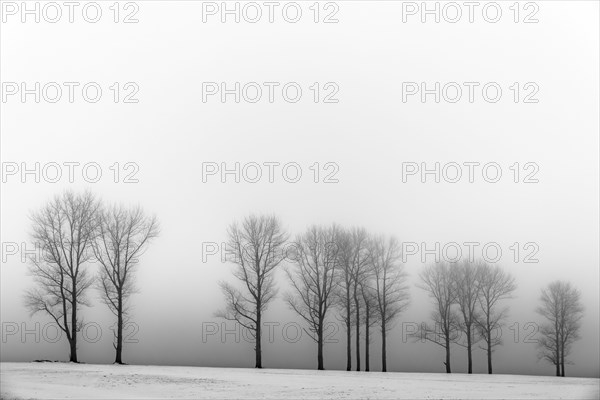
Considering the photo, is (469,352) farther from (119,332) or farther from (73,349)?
(73,349)

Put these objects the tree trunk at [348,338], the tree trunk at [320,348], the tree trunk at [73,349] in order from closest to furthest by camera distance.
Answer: the tree trunk at [73,349]
the tree trunk at [320,348]
the tree trunk at [348,338]

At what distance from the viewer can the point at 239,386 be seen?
38969mm

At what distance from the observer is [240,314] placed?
58.4m

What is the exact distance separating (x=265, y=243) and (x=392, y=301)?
1087cm

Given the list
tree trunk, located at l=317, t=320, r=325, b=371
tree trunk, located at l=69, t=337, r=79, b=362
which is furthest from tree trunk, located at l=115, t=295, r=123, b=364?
tree trunk, located at l=317, t=320, r=325, b=371

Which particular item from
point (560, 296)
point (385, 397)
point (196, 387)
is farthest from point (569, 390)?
point (560, 296)

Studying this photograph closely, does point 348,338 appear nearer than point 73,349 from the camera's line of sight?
No

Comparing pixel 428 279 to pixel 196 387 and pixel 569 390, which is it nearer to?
pixel 569 390

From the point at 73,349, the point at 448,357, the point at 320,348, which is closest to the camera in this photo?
the point at 73,349

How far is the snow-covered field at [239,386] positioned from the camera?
3572cm

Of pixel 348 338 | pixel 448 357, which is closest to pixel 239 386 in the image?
pixel 348 338

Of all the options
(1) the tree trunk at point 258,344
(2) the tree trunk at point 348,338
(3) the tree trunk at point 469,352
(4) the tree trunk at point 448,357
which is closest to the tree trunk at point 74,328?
(1) the tree trunk at point 258,344

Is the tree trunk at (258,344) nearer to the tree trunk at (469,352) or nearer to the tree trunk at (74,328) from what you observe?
the tree trunk at (74,328)

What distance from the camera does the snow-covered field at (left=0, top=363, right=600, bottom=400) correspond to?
117 ft
